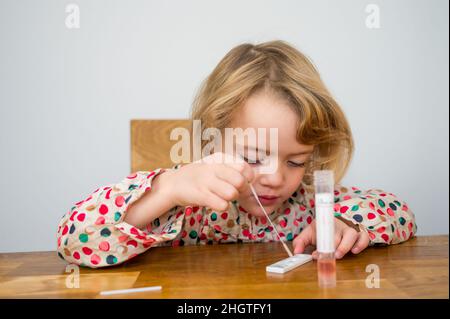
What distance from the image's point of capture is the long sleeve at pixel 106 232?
2.63ft

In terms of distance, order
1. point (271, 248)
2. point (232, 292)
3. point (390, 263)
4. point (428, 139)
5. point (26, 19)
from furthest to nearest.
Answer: point (428, 139)
point (26, 19)
point (271, 248)
point (390, 263)
point (232, 292)

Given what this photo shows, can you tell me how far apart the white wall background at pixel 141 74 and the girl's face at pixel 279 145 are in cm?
73

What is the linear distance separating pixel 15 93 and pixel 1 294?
3.98ft

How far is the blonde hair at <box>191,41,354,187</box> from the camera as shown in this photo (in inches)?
40.7

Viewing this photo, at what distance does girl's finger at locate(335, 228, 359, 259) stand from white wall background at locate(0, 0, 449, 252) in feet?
3.23

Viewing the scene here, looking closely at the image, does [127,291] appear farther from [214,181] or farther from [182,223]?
[182,223]

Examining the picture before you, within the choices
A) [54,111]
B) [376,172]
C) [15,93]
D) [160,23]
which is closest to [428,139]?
[376,172]

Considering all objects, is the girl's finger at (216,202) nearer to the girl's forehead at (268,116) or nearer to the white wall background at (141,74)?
the girl's forehead at (268,116)

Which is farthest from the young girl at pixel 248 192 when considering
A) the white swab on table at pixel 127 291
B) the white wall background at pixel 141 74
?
the white wall background at pixel 141 74

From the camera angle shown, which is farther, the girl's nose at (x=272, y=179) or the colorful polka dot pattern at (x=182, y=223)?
the girl's nose at (x=272, y=179)

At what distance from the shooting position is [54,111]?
171 centimetres

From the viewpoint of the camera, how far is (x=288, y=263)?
0.73 meters

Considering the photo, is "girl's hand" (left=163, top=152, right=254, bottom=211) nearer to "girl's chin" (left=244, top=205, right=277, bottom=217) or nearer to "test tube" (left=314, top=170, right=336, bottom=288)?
"test tube" (left=314, top=170, right=336, bottom=288)

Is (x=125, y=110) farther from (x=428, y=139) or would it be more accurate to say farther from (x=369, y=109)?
(x=428, y=139)
